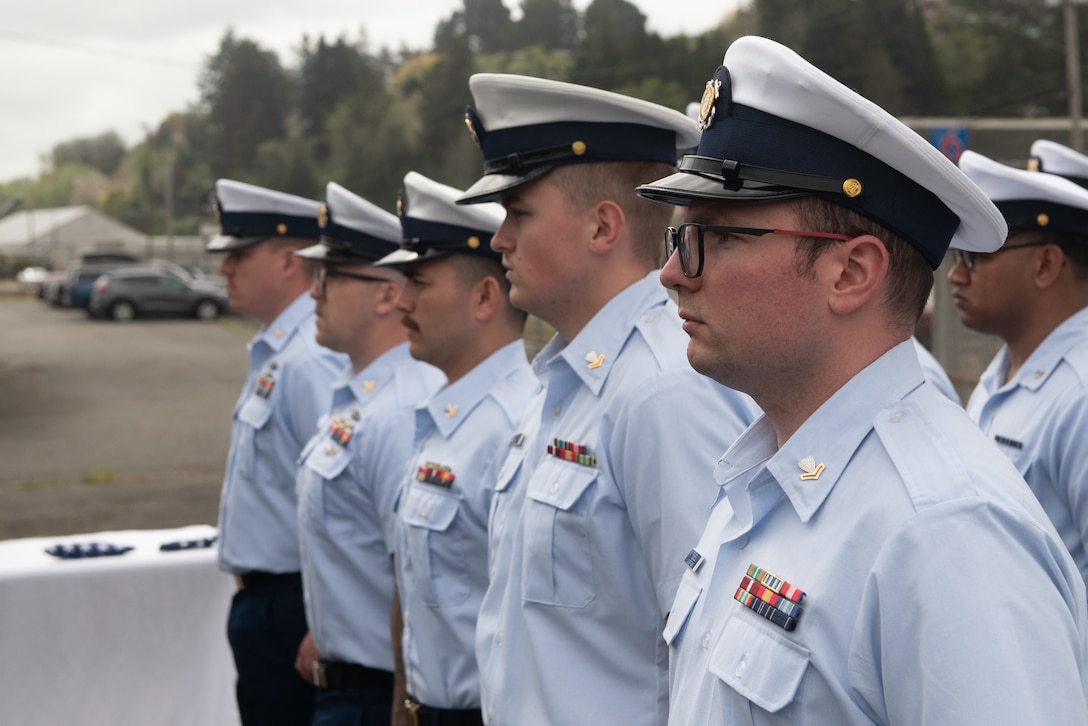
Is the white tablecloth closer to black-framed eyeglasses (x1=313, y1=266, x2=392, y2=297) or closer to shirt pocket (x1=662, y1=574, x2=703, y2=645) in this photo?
black-framed eyeglasses (x1=313, y1=266, x2=392, y2=297)

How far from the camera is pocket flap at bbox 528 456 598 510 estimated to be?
7.66 feet

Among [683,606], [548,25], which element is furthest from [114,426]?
[548,25]

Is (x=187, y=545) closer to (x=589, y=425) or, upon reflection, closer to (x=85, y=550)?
(x=85, y=550)

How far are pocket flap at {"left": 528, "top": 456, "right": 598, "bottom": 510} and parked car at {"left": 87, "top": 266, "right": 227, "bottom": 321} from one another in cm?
3475

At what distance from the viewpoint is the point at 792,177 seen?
158 cm

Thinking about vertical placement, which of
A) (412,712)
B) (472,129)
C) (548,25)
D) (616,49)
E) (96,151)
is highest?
(548,25)

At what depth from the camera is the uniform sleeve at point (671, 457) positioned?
7.09 ft

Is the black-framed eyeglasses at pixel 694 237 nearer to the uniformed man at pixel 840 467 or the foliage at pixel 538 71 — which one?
the uniformed man at pixel 840 467

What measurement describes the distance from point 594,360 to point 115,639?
3320mm

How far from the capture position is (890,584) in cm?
138

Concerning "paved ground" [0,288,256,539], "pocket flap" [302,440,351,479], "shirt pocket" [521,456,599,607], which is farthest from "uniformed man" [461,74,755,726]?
"paved ground" [0,288,256,539]

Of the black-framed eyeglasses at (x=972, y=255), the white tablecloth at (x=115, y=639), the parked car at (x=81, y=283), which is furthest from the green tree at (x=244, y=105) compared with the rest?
the black-framed eyeglasses at (x=972, y=255)

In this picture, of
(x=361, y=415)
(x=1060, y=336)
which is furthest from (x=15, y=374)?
(x=1060, y=336)

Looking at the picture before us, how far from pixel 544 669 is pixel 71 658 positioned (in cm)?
331
